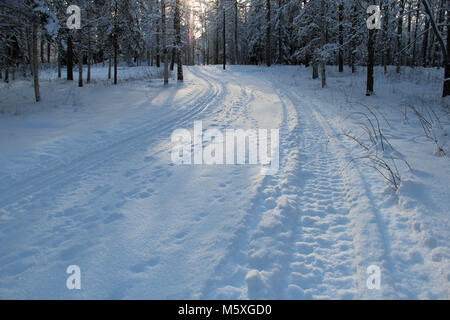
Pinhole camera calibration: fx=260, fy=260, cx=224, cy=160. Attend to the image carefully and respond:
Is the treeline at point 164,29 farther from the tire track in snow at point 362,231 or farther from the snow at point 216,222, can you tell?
the tire track in snow at point 362,231

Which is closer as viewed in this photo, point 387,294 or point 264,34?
point 387,294

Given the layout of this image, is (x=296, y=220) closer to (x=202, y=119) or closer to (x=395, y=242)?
(x=395, y=242)

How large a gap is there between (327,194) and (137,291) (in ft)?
9.73

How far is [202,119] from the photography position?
8734 millimetres

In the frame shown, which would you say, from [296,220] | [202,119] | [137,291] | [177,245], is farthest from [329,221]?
[202,119]

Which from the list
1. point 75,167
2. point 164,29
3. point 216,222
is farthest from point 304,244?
point 164,29

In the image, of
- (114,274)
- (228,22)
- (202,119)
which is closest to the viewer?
(114,274)

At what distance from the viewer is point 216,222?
3318 millimetres

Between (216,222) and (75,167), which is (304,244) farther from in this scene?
(75,167)

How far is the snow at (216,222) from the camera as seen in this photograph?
2.38m

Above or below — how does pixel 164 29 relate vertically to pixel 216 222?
above

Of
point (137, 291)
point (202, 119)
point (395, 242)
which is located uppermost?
point (202, 119)

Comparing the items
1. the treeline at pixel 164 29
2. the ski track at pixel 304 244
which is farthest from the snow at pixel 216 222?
the treeline at pixel 164 29

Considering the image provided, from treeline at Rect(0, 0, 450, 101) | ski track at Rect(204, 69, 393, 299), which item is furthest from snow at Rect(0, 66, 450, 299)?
treeline at Rect(0, 0, 450, 101)
